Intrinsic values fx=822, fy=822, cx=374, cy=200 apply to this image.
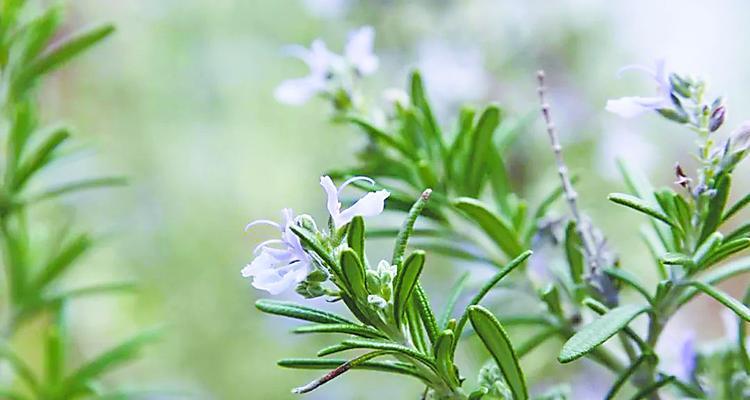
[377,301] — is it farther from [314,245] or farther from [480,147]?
[480,147]

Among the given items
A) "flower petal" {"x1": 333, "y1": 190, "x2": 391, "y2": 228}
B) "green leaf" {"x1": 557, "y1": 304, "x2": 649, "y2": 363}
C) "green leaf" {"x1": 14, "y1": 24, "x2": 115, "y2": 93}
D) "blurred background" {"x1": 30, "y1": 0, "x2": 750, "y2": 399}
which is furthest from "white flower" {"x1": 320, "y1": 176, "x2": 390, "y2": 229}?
"blurred background" {"x1": 30, "y1": 0, "x2": 750, "y2": 399}

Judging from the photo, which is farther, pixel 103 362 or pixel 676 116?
pixel 103 362

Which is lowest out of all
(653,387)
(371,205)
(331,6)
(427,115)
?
(653,387)

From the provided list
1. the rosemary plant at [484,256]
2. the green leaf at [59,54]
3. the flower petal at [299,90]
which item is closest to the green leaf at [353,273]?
the rosemary plant at [484,256]

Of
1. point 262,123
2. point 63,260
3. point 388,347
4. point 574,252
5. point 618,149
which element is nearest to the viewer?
point 388,347

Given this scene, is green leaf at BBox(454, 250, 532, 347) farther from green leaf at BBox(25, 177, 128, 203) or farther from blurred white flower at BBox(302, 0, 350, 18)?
blurred white flower at BBox(302, 0, 350, 18)

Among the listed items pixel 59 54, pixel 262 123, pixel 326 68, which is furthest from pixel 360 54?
pixel 262 123

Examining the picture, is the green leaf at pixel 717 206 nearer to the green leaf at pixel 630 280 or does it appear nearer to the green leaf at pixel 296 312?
the green leaf at pixel 630 280
